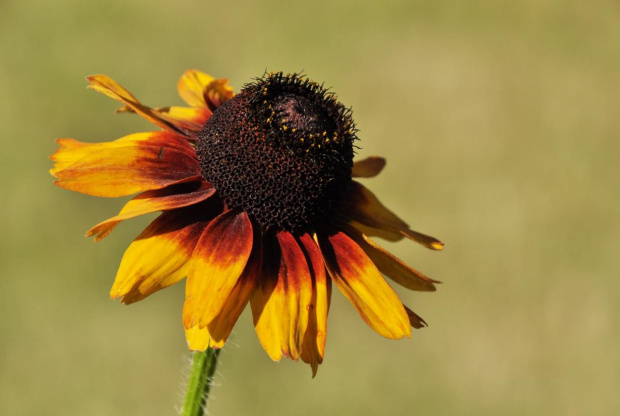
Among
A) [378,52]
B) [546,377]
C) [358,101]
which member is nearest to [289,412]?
[546,377]

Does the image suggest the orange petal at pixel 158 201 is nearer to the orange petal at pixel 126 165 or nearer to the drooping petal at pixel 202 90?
the orange petal at pixel 126 165

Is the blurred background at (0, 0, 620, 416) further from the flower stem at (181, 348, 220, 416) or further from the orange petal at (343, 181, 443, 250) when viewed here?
the flower stem at (181, 348, 220, 416)

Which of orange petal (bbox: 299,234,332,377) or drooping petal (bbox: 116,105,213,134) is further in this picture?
drooping petal (bbox: 116,105,213,134)

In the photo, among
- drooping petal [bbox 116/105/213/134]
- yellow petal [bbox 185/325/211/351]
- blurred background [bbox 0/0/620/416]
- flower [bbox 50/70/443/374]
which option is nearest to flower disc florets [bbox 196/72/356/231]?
flower [bbox 50/70/443/374]

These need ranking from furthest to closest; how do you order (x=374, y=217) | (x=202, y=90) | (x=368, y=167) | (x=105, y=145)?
1. (x=368, y=167)
2. (x=202, y=90)
3. (x=374, y=217)
4. (x=105, y=145)

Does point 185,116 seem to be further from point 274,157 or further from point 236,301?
point 236,301

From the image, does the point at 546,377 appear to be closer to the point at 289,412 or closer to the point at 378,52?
the point at 289,412

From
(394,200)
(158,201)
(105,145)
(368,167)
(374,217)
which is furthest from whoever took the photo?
(394,200)

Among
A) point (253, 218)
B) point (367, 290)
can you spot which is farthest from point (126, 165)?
point (367, 290)
